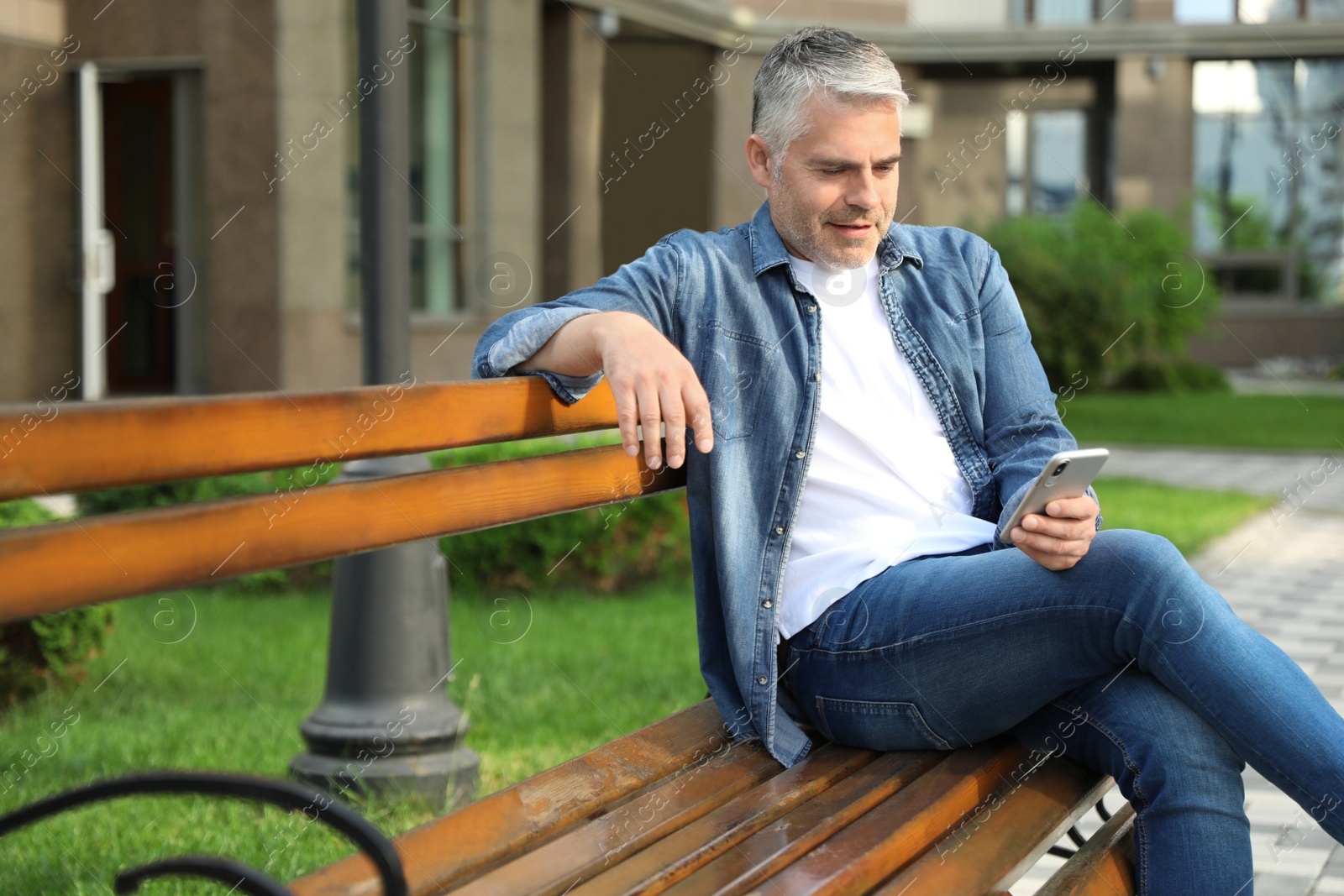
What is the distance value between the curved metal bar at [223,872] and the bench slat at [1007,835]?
822mm

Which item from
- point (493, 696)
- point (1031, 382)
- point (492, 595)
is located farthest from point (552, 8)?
point (1031, 382)

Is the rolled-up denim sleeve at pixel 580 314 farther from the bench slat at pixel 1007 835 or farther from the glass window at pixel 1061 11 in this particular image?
the glass window at pixel 1061 11

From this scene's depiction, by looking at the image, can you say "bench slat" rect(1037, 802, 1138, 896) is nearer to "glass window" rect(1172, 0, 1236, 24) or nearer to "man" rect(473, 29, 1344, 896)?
"man" rect(473, 29, 1344, 896)

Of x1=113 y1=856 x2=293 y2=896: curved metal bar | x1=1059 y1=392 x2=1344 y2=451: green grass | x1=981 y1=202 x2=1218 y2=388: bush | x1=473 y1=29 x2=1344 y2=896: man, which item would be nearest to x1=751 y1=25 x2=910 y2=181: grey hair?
x1=473 y1=29 x2=1344 y2=896: man

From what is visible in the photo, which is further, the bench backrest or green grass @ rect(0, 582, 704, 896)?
green grass @ rect(0, 582, 704, 896)

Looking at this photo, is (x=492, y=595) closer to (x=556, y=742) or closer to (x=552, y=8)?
(x=556, y=742)

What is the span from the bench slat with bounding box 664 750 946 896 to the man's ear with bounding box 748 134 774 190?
1.00 m

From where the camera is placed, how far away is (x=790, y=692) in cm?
256

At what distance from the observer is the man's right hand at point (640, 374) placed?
208cm

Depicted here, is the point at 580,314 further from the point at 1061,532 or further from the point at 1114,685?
the point at 1114,685

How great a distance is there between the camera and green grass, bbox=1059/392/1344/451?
45.2ft

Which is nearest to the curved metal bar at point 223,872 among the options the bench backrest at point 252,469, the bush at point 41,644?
the bench backrest at point 252,469

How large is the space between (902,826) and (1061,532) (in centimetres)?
50

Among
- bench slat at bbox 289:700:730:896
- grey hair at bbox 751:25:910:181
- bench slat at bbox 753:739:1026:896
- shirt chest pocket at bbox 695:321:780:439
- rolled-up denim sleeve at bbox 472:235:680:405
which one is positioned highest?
grey hair at bbox 751:25:910:181
